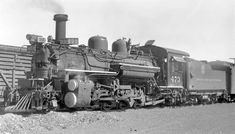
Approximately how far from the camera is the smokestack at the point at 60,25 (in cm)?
1380

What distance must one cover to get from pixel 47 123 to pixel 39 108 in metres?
2.47

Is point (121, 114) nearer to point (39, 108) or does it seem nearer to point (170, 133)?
point (39, 108)

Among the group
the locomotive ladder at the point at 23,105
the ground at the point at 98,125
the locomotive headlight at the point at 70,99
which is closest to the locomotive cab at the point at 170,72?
the locomotive headlight at the point at 70,99

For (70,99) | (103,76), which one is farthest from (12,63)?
(70,99)

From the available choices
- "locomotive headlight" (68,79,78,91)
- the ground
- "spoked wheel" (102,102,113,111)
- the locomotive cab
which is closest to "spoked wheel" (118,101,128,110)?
"spoked wheel" (102,102,113,111)

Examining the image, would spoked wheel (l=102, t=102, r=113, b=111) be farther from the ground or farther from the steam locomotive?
the ground

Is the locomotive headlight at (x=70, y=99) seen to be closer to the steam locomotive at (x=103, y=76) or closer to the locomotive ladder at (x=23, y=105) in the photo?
the steam locomotive at (x=103, y=76)

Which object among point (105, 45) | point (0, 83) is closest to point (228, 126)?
point (105, 45)

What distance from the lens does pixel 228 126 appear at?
32.4 feet

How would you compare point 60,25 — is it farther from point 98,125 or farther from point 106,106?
point 98,125

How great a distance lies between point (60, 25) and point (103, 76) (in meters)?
2.94

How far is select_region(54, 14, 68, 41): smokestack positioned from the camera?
45.3ft

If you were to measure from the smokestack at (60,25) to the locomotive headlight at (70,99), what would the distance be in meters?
2.81

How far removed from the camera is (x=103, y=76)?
14.6 metres
